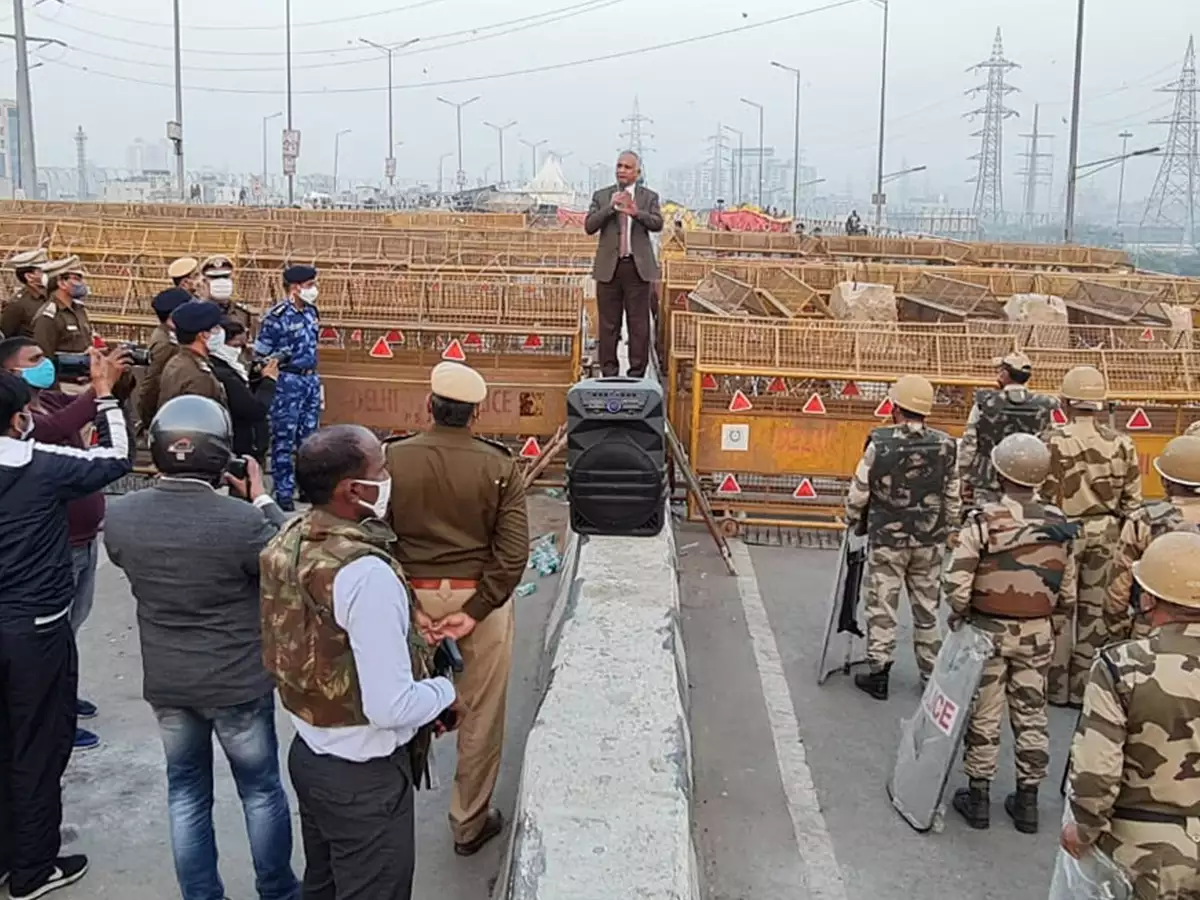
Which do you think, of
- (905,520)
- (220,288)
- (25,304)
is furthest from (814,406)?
(25,304)

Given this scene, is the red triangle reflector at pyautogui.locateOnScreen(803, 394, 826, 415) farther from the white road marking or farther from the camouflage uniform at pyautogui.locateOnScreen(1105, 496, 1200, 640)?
the camouflage uniform at pyautogui.locateOnScreen(1105, 496, 1200, 640)

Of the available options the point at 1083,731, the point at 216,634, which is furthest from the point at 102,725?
the point at 1083,731

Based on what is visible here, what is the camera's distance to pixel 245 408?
7.71 metres

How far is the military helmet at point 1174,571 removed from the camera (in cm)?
353

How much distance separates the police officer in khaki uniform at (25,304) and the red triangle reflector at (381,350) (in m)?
3.41

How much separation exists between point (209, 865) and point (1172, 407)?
905cm

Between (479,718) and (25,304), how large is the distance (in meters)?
5.73

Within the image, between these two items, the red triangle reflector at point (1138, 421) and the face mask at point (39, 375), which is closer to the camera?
the face mask at point (39, 375)

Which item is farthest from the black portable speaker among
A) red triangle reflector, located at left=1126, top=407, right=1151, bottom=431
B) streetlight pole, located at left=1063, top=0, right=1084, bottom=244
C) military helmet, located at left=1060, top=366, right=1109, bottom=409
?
streetlight pole, located at left=1063, top=0, right=1084, bottom=244

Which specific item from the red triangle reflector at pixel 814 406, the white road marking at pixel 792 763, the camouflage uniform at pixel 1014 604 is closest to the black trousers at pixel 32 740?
the white road marking at pixel 792 763

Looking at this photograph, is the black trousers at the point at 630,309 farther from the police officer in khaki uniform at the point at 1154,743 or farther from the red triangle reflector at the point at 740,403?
the police officer in khaki uniform at the point at 1154,743

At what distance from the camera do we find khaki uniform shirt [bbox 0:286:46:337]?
27.9ft

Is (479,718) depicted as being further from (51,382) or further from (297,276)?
(297,276)

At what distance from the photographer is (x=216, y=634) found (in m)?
3.92
